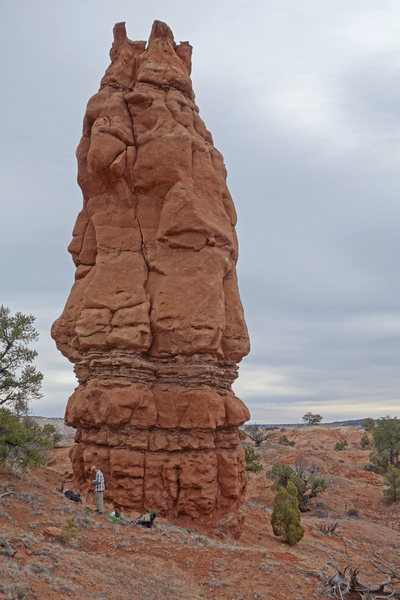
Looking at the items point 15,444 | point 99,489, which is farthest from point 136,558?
point 15,444

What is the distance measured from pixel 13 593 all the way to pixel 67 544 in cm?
402

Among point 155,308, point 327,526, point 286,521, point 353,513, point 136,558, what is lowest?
point 353,513

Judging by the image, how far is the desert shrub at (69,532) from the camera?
403 inches

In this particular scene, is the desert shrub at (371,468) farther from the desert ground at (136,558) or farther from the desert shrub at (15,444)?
the desert shrub at (15,444)

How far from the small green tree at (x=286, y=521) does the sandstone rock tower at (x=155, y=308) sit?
230cm

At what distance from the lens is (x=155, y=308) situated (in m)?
16.7

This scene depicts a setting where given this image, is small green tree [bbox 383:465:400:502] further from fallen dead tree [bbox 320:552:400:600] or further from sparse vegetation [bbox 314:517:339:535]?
fallen dead tree [bbox 320:552:400:600]

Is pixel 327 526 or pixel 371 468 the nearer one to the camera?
pixel 327 526

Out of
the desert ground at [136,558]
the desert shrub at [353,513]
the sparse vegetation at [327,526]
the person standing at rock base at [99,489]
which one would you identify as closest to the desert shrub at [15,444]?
the desert ground at [136,558]

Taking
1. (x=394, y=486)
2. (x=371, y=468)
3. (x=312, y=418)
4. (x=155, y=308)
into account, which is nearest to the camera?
(x=155, y=308)

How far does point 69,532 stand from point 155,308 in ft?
26.7

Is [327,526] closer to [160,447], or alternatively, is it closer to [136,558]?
[160,447]

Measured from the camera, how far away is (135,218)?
1825 cm

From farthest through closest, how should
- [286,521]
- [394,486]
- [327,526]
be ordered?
[394,486], [327,526], [286,521]
